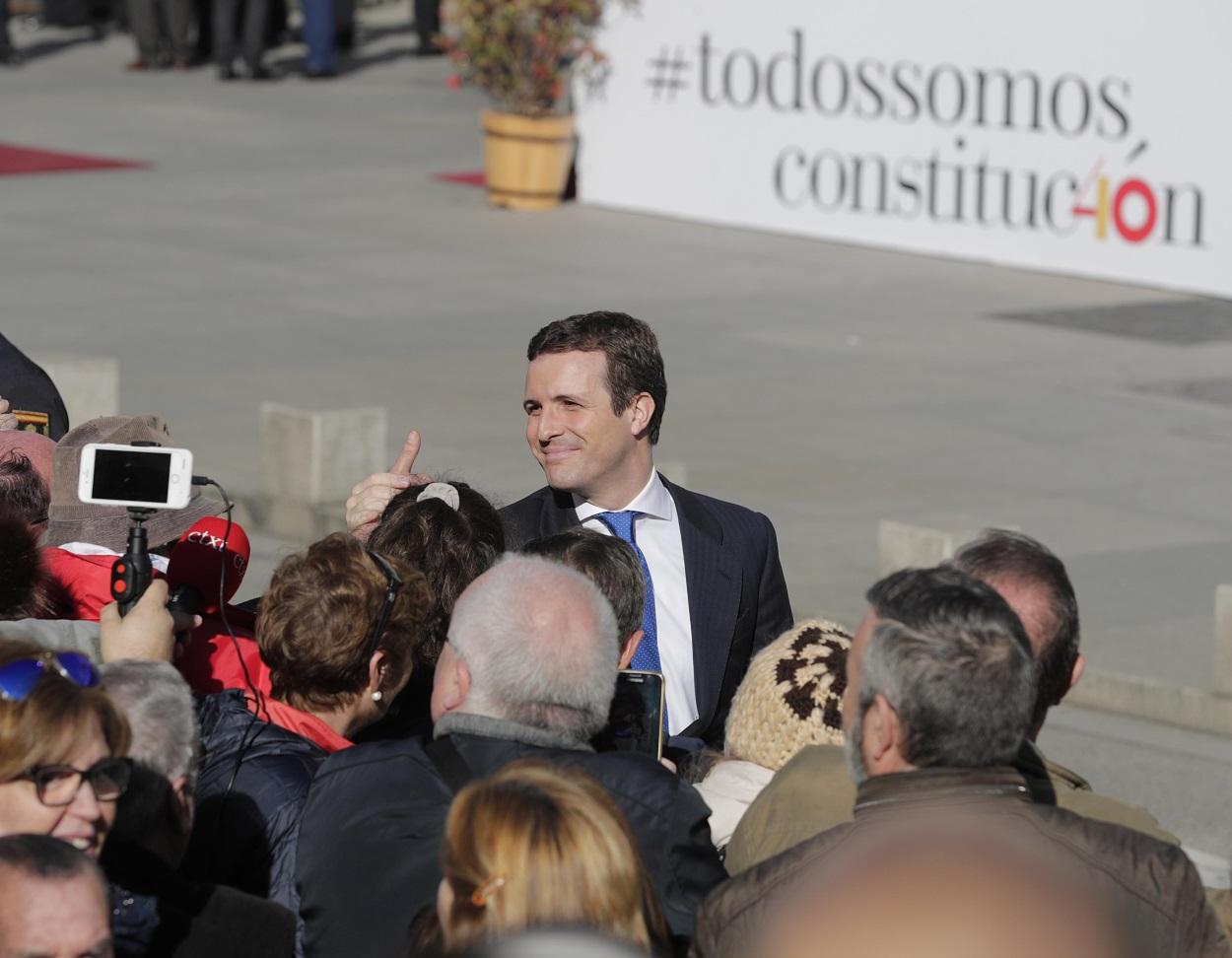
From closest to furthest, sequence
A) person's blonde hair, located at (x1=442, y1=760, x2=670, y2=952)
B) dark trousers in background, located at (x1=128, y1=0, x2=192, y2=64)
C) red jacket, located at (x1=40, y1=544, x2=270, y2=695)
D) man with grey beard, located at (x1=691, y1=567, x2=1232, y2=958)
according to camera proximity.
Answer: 1. person's blonde hair, located at (x1=442, y1=760, x2=670, y2=952)
2. man with grey beard, located at (x1=691, y1=567, x2=1232, y2=958)
3. red jacket, located at (x1=40, y1=544, x2=270, y2=695)
4. dark trousers in background, located at (x1=128, y1=0, x2=192, y2=64)

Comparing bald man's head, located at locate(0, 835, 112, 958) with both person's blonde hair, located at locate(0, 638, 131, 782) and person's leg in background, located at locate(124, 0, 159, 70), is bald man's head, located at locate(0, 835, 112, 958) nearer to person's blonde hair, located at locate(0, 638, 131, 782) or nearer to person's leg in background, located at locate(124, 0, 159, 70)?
person's blonde hair, located at locate(0, 638, 131, 782)

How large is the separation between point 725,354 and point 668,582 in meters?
9.70

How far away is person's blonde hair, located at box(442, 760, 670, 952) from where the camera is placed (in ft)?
10.4

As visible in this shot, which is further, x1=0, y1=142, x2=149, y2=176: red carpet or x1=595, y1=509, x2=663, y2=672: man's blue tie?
x1=0, y1=142, x2=149, y2=176: red carpet

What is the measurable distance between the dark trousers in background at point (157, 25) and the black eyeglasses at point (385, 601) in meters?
26.9

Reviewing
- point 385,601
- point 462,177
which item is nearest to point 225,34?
point 462,177

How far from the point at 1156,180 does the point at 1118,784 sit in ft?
34.8

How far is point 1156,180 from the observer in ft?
58.0

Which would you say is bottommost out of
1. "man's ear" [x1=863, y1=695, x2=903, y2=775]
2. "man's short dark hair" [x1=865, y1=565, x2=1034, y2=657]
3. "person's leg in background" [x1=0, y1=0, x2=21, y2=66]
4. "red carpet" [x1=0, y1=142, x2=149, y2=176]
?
"red carpet" [x1=0, y1=142, x2=149, y2=176]

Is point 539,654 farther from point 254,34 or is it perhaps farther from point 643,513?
point 254,34

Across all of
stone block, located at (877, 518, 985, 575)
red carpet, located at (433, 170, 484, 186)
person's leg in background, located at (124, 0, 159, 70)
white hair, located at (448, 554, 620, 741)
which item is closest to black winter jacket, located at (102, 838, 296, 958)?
white hair, located at (448, 554, 620, 741)

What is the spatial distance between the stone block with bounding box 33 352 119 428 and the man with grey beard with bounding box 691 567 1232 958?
8.52m

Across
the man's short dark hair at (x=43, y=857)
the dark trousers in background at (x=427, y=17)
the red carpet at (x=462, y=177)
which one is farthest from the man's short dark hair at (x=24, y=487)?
the dark trousers in background at (x=427, y=17)

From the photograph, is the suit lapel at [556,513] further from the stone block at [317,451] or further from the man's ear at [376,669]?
the stone block at [317,451]
